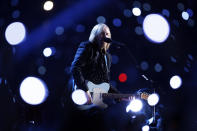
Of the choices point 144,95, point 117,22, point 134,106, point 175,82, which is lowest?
point 134,106

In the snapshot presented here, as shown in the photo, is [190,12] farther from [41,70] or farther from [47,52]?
[41,70]

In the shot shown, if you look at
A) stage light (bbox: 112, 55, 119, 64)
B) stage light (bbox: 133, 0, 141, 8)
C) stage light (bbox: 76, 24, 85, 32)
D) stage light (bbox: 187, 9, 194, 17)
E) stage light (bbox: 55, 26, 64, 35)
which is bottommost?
stage light (bbox: 112, 55, 119, 64)

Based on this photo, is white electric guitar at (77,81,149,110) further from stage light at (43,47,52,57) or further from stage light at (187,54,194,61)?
stage light at (187,54,194,61)

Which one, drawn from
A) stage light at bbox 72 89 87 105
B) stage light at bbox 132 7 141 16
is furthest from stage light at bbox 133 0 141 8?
stage light at bbox 72 89 87 105

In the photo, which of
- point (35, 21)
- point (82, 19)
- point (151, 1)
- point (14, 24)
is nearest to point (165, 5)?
point (151, 1)

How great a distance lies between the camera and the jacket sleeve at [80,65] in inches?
95.0

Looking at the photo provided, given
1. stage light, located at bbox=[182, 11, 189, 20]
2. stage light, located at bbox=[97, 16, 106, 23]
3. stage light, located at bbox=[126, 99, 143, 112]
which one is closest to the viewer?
stage light, located at bbox=[126, 99, 143, 112]

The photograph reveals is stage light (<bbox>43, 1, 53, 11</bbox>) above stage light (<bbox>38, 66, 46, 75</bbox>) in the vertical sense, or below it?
above

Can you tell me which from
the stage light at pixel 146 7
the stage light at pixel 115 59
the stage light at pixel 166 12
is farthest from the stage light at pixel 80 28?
the stage light at pixel 166 12

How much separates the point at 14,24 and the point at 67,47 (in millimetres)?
662

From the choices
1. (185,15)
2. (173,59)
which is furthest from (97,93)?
(185,15)

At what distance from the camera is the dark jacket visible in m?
2.51

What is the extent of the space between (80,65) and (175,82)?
5.94 ft

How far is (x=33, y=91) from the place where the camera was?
3068 millimetres
